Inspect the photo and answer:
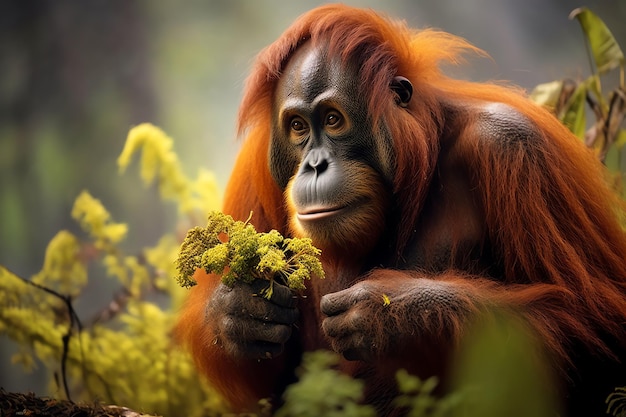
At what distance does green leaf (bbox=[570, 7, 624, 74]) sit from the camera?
10.8 ft

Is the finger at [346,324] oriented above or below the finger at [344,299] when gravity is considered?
below

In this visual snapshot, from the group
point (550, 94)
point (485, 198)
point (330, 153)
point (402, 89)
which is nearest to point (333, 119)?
point (330, 153)

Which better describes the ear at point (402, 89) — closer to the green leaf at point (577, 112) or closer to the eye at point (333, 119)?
the eye at point (333, 119)

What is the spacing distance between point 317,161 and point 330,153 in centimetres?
6

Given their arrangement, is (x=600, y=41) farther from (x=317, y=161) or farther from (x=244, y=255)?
(x=244, y=255)

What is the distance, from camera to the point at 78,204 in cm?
348

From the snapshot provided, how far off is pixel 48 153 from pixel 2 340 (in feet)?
3.10

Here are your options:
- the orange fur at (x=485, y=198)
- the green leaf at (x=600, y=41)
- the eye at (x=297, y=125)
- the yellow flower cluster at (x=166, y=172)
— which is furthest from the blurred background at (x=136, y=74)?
the eye at (x=297, y=125)

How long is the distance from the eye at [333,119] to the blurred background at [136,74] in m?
1.21

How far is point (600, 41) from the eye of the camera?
11.0 feet

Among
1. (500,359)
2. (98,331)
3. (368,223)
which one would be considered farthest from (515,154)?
(98,331)

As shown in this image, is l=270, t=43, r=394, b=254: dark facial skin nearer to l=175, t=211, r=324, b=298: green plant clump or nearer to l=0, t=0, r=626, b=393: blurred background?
l=175, t=211, r=324, b=298: green plant clump

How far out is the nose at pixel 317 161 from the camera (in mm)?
2148

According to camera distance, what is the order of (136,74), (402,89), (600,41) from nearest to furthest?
1. (402,89)
2. (600,41)
3. (136,74)
